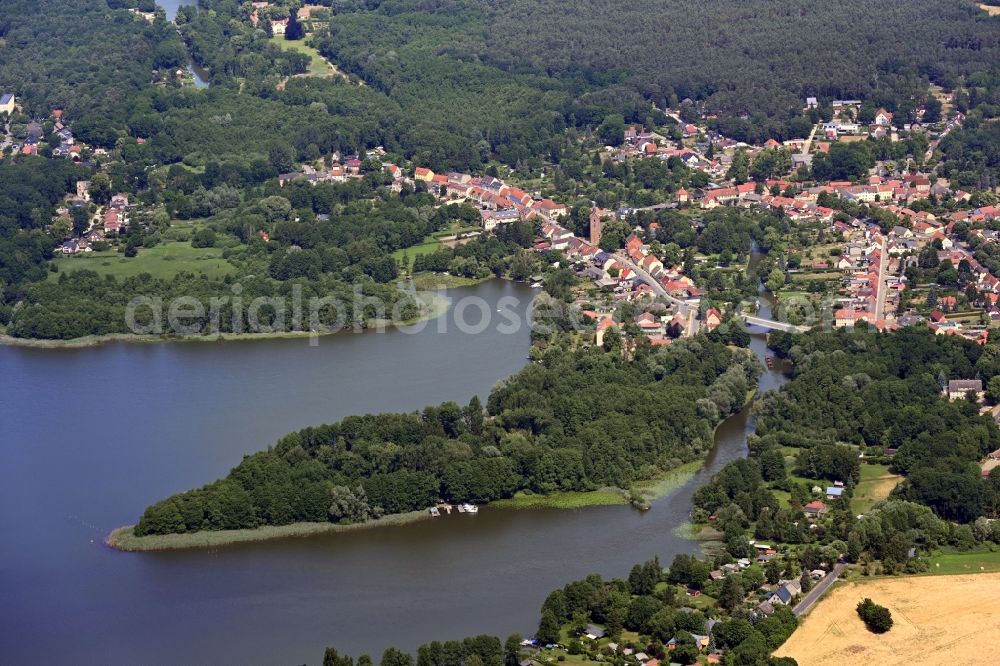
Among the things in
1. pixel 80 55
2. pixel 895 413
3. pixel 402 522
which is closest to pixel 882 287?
→ pixel 895 413

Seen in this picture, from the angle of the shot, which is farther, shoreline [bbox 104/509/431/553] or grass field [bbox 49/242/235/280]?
grass field [bbox 49/242/235/280]

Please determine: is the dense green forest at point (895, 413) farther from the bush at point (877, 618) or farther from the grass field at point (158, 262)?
the grass field at point (158, 262)

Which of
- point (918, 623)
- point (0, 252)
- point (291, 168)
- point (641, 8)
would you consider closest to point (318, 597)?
point (918, 623)

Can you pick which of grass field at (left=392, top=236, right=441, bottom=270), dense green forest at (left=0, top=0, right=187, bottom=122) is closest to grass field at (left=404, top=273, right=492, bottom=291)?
grass field at (left=392, top=236, right=441, bottom=270)

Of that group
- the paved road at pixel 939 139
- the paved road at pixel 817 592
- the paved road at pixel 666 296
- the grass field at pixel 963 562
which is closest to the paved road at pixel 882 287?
the paved road at pixel 666 296

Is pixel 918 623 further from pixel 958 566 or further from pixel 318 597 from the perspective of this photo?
pixel 318 597

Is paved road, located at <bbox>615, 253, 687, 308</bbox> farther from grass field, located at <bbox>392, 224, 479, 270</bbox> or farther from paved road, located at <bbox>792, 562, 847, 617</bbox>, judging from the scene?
paved road, located at <bbox>792, 562, 847, 617</bbox>

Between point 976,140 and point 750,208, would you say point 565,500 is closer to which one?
point 750,208
